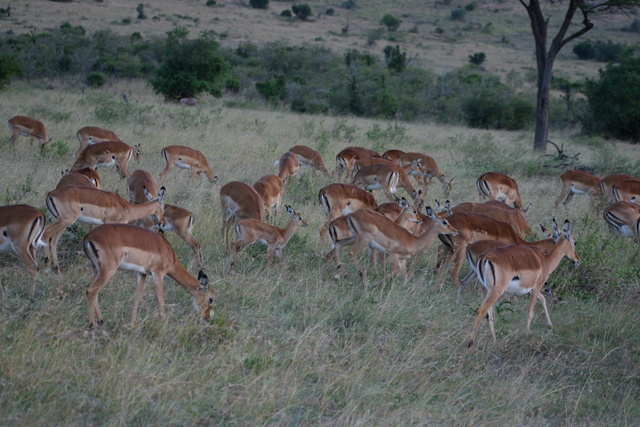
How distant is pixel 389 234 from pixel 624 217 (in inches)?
144

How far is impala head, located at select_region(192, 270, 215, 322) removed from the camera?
14.6 ft

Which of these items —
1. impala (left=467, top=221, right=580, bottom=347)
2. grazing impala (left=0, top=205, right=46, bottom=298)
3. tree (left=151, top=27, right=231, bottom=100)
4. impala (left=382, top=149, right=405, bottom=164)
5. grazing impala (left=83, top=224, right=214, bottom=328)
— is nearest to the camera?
grazing impala (left=83, top=224, right=214, bottom=328)

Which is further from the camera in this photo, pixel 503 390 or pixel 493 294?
pixel 493 294

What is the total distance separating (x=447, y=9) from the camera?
62.2 m

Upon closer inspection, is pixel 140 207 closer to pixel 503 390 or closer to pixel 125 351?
pixel 125 351

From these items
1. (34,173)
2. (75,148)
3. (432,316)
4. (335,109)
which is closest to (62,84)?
(335,109)

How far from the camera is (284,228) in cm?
687

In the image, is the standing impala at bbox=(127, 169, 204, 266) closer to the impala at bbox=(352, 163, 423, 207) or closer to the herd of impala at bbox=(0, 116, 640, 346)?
the herd of impala at bbox=(0, 116, 640, 346)

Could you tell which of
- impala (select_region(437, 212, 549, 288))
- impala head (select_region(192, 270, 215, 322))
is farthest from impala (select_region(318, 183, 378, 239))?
impala head (select_region(192, 270, 215, 322))

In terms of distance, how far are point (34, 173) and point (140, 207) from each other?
300 cm

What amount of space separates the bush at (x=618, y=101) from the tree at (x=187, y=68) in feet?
41.3

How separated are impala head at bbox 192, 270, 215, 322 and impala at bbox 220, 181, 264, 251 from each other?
2.02m

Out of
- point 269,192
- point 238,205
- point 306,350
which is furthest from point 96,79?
point 306,350

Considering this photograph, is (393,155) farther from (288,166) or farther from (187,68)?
(187,68)
